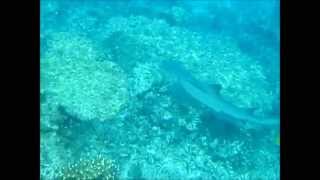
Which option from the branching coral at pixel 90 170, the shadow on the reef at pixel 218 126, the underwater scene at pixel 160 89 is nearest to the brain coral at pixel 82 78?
the underwater scene at pixel 160 89

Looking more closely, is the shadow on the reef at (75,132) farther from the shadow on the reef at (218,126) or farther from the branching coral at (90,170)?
the shadow on the reef at (218,126)

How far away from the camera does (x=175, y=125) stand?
2.01 m

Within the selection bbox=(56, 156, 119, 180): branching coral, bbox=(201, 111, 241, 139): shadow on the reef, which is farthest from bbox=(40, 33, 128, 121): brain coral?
bbox=(201, 111, 241, 139): shadow on the reef

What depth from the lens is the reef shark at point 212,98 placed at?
2.03 m

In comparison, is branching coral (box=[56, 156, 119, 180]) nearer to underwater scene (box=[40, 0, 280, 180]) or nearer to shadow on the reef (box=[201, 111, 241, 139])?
underwater scene (box=[40, 0, 280, 180])

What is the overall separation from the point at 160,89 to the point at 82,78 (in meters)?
0.40

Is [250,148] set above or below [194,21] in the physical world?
below

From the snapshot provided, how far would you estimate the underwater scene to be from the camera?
6.52 ft

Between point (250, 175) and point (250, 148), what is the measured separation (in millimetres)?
135

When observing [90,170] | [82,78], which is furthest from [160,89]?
[90,170]

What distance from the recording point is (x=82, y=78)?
2.01 metres

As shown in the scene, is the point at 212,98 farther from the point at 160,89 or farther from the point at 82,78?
the point at 82,78
